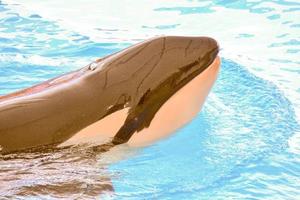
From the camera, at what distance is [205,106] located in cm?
665

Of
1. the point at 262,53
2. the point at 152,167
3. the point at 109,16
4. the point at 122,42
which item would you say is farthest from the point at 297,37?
the point at 152,167

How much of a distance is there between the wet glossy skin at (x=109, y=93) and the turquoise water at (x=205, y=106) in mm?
166

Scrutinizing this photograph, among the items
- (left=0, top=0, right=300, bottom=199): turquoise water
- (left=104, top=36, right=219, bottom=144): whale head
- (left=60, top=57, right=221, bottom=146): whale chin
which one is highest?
(left=104, top=36, right=219, bottom=144): whale head

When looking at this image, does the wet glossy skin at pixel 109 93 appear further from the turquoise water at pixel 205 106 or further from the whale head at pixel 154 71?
the turquoise water at pixel 205 106

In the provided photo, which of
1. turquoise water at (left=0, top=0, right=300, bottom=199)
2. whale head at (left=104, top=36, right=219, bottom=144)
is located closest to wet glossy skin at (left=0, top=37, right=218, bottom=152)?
whale head at (left=104, top=36, right=219, bottom=144)

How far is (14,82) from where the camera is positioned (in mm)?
7949

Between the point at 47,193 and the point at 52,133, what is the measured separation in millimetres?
371

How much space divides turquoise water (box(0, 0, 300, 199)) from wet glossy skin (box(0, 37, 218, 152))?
0.54ft

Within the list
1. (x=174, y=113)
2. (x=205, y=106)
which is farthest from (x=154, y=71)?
(x=205, y=106)

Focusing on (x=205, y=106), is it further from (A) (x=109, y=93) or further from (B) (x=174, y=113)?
(A) (x=109, y=93)

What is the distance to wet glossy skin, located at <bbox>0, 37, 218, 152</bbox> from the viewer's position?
13.6 ft

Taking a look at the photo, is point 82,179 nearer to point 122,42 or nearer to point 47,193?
point 47,193

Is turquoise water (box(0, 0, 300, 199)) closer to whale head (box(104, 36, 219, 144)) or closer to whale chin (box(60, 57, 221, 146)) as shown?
whale chin (box(60, 57, 221, 146))

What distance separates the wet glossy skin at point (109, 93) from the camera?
4.13m
